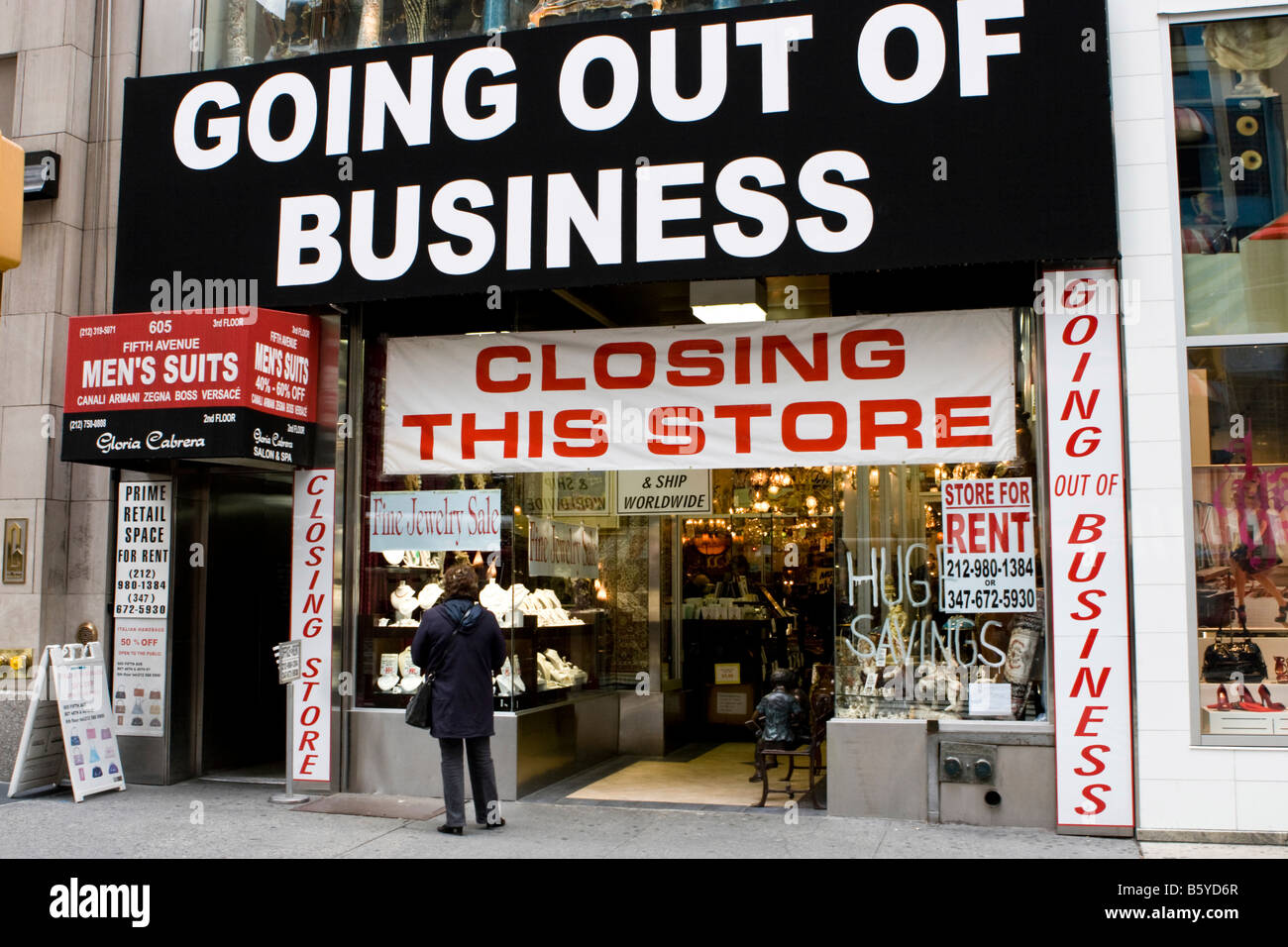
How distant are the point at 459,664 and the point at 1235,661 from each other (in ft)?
17.2

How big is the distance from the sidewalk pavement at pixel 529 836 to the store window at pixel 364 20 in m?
6.11

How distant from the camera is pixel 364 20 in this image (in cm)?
1014

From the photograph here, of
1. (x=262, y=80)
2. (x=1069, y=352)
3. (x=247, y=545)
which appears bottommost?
(x=247, y=545)

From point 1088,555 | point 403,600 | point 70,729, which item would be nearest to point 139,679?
point 70,729

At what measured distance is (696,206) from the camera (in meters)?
8.34

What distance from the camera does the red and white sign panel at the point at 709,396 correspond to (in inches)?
341

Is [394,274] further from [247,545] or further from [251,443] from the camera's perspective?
[247,545]

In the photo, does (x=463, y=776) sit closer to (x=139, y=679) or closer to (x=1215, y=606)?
(x=139, y=679)

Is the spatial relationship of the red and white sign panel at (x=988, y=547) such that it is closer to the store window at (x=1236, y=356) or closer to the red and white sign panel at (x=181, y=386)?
the store window at (x=1236, y=356)

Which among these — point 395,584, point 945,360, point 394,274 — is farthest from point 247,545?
point 945,360

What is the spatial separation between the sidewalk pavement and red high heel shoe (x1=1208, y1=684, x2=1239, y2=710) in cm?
89

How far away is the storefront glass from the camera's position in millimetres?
7934

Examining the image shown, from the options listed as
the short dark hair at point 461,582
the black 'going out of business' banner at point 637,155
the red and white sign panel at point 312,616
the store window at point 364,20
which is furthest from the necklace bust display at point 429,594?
the store window at point 364,20
